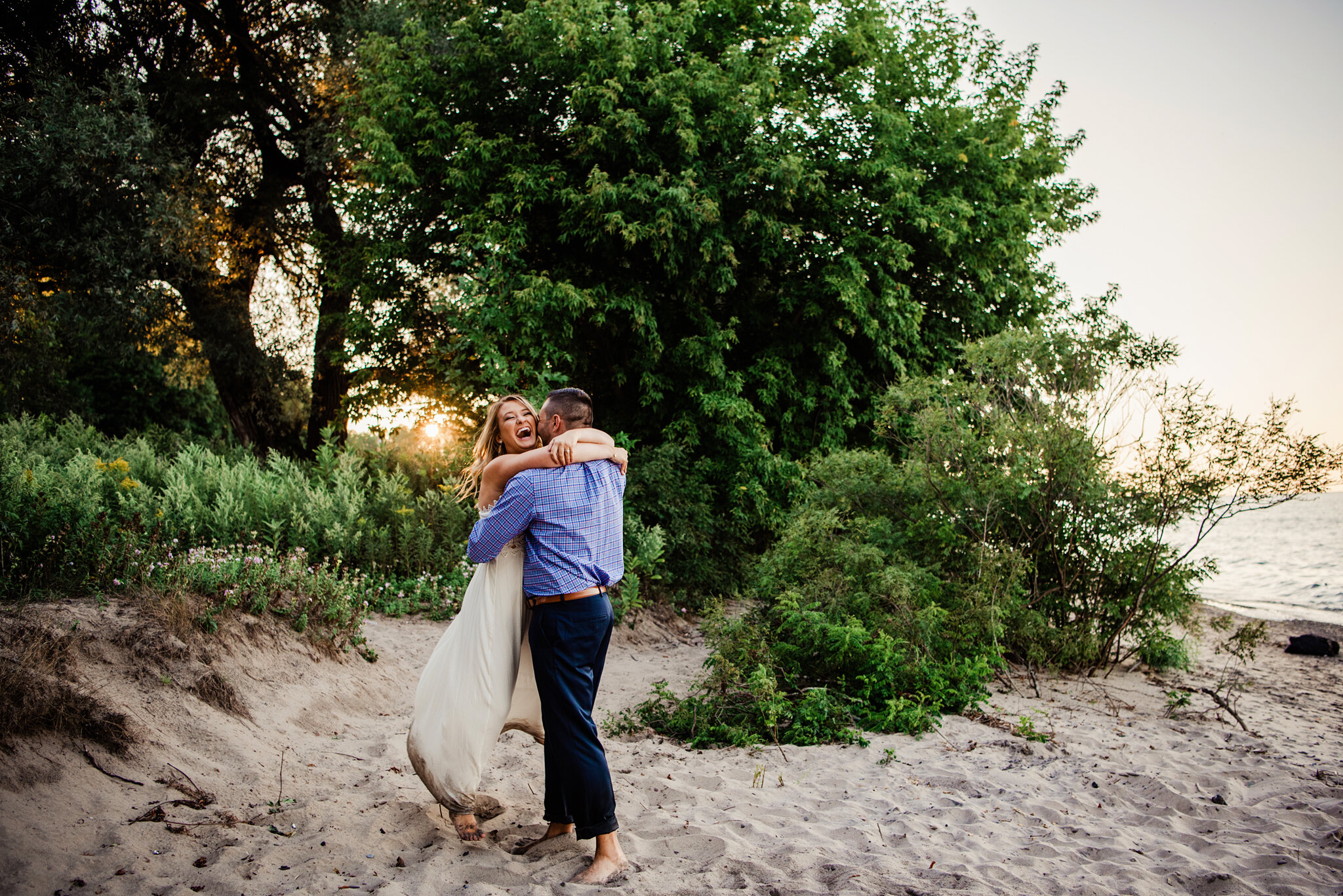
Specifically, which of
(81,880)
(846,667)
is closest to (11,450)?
(81,880)

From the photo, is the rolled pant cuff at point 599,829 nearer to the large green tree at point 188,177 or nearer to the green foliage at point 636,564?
the green foliage at point 636,564

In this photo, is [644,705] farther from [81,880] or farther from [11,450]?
[11,450]

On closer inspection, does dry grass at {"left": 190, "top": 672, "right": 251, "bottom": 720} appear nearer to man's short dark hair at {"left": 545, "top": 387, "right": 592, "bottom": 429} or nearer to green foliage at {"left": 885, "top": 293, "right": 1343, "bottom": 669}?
man's short dark hair at {"left": 545, "top": 387, "right": 592, "bottom": 429}

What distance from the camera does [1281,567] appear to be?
90.6 ft

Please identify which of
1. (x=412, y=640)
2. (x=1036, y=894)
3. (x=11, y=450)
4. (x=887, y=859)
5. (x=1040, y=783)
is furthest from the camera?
(x=11, y=450)

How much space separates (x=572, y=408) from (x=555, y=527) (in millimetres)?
562

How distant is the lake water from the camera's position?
1811 centimetres

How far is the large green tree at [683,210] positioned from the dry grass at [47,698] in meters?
6.36

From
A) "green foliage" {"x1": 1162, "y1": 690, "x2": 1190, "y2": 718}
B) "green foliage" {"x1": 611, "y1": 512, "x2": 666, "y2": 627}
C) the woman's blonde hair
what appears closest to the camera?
the woman's blonde hair

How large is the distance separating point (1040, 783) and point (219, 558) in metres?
6.00

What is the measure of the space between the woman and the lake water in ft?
→ 20.4

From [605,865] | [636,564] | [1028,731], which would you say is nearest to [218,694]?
[605,865]

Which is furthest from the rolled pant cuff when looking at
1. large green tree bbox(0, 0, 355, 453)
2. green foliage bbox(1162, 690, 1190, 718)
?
large green tree bbox(0, 0, 355, 453)

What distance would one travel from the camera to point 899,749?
17.1 ft
